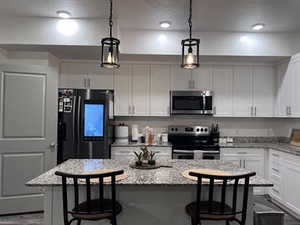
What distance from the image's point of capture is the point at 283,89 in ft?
12.9

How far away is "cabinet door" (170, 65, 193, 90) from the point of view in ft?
13.7

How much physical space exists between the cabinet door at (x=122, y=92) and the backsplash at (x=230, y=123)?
0.34 metres

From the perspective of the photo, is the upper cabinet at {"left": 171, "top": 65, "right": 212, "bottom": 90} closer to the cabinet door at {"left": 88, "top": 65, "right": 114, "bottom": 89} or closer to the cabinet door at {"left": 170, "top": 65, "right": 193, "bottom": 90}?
the cabinet door at {"left": 170, "top": 65, "right": 193, "bottom": 90}

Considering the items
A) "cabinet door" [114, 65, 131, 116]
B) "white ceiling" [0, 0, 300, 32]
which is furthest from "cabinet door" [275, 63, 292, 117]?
"cabinet door" [114, 65, 131, 116]

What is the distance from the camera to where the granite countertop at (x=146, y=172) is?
1.84 m

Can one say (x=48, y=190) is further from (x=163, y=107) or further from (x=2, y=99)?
(x=163, y=107)

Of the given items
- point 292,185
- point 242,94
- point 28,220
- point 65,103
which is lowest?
point 28,220

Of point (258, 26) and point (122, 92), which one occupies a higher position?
point (258, 26)

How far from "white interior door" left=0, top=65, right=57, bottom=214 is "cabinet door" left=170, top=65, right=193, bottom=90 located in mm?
2074

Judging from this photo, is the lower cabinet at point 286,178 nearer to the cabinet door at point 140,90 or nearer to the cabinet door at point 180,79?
the cabinet door at point 180,79

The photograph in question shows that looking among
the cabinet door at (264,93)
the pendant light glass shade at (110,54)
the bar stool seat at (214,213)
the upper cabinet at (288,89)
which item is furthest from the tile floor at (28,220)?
the pendant light glass shade at (110,54)

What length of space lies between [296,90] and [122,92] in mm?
2831

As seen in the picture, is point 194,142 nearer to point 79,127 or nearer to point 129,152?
point 129,152

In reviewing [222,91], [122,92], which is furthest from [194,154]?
[122,92]
